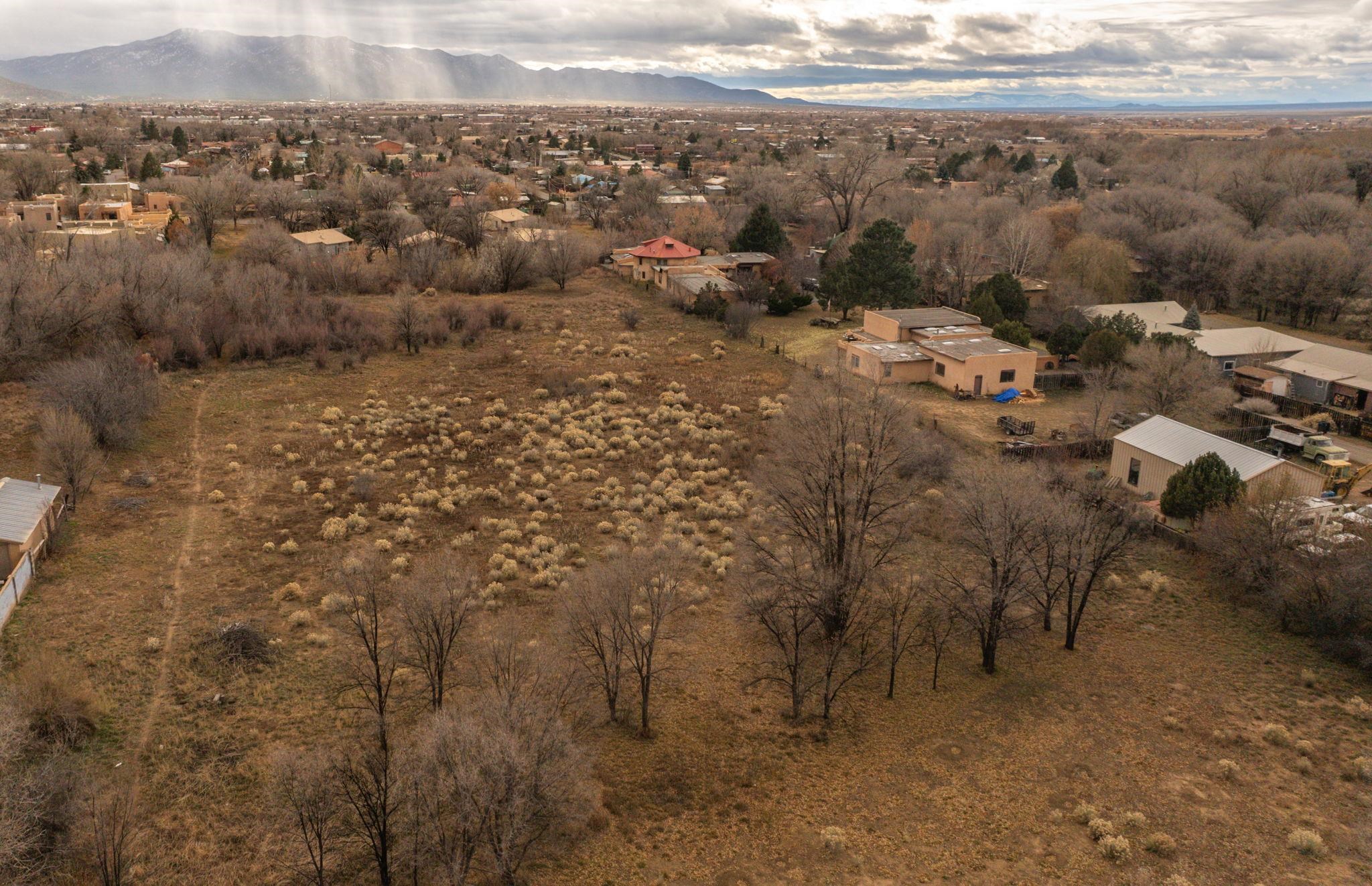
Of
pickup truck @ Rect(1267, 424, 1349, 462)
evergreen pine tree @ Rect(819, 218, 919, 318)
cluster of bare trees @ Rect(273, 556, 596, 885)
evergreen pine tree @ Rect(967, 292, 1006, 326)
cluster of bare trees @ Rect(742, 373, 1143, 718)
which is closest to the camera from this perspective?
cluster of bare trees @ Rect(273, 556, 596, 885)

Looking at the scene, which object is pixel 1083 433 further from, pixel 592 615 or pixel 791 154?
pixel 791 154

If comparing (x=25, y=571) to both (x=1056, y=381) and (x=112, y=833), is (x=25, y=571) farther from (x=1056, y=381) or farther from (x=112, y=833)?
(x=1056, y=381)

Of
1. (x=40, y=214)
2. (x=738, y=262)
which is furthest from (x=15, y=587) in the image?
(x=738, y=262)

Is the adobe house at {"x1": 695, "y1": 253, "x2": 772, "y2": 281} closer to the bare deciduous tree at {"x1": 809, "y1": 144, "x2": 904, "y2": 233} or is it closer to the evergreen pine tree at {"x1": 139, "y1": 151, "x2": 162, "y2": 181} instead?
the bare deciduous tree at {"x1": 809, "y1": 144, "x2": 904, "y2": 233}

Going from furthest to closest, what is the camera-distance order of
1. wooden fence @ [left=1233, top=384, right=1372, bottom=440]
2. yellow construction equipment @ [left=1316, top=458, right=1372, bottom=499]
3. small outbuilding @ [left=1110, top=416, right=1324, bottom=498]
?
1. wooden fence @ [left=1233, top=384, right=1372, bottom=440]
2. yellow construction equipment @ [left=1316, top=458, right=1372, bottom=499]
3. small outbuilding @ [left=1110, top=416, right=1324, bottom=498]

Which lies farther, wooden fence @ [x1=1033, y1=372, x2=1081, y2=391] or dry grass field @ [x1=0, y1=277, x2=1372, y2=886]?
wooden fence @ [x1=1033, y1=372, x2=1081, y2=391]

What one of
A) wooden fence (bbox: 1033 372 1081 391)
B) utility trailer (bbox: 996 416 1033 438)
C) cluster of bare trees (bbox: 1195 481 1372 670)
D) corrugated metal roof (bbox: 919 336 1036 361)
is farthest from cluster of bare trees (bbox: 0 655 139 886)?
wooden fence (bbox: 1033 372 1081 391)
